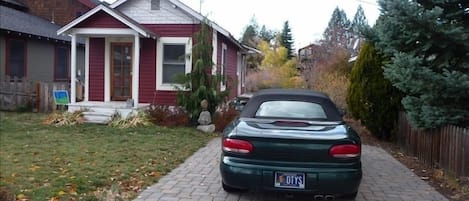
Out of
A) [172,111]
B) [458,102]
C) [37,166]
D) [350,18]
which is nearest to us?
[37,166]

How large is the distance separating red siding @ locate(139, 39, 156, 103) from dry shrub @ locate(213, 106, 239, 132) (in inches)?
116

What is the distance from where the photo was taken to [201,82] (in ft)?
45.7

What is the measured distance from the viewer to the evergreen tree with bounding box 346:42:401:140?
11.8 meters

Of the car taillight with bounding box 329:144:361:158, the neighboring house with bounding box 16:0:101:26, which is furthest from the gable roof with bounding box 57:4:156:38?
the neighboring house with bounding box 16:0:101:26

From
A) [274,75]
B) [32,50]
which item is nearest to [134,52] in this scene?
[32,50]

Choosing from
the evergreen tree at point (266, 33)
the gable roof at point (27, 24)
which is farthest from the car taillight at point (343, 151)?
the evergreen tree at point (266, 33)

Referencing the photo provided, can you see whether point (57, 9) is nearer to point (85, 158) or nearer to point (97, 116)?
point (97, 116)

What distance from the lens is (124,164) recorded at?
324 inches

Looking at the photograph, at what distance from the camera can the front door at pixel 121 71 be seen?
54.1 feet

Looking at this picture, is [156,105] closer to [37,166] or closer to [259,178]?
[37,166]

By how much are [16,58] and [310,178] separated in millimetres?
18505

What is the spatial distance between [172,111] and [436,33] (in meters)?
8.88

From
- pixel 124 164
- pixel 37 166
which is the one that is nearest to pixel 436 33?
pixel 124 164

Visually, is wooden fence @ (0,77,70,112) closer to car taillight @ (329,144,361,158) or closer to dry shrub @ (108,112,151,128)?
dry shrub @ (108,112,151,128)
